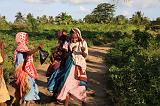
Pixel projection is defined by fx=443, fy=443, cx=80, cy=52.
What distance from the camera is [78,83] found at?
32.1 feet

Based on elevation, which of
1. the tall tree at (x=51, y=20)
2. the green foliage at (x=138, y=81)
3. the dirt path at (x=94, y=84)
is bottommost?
the dirt path at (x=94, y=84)

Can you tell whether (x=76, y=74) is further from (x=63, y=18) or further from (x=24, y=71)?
(x=63, y=18)

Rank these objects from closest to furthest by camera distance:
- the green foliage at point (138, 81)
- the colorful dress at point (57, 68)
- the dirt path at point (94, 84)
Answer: the green foliage at point (138, 81)
the colorful dress at point (57, 68)
the dirt path at point (94, 84)

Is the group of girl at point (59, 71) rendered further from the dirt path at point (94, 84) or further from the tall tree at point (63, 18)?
the tall tree at point (63, 18)

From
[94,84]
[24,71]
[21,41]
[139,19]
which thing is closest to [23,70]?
[24,71]

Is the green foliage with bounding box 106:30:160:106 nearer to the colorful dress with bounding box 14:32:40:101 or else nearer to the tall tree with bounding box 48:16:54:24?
the colorful dress with bounding box 14:32:40:101

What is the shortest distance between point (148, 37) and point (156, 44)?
1445 millimetres

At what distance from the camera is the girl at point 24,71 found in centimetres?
922

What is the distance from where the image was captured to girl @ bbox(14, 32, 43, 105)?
922 centimetres

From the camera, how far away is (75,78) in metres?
9.75

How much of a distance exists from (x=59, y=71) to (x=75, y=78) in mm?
716

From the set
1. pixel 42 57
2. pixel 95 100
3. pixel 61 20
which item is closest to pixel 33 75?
pixel 42 57

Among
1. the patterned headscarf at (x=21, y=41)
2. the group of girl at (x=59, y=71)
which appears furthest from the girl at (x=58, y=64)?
the patterned headscarf at (x=21, y=41)

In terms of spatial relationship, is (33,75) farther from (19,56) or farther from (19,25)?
(19,25)
